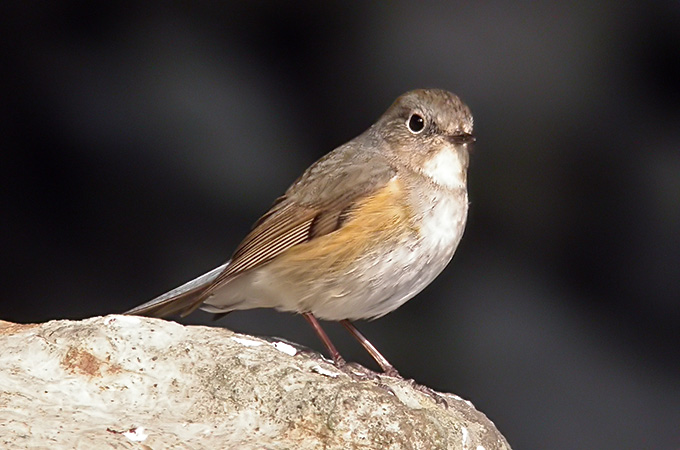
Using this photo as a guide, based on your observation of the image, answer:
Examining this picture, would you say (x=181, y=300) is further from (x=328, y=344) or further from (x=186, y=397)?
(x=186, y=397)

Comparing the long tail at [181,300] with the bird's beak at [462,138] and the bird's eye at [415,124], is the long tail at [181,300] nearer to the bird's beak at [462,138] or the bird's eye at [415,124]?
the bird's eye at [415,124]

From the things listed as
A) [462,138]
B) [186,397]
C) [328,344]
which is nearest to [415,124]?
[462,138]

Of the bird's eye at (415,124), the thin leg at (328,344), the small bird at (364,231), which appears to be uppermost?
the bird's eye at (415,124)

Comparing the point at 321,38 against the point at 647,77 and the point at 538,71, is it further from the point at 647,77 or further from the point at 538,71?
the point at 647,77

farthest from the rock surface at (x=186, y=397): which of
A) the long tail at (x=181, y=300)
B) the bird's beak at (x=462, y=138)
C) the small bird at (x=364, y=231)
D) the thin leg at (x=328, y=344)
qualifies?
the bird's beak at (x=462, y=138)

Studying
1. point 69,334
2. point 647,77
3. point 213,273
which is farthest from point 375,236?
point 647,77

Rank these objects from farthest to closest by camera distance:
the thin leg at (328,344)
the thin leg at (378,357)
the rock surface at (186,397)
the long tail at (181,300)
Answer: the long tail at (181,300), the thin leg at (378,357), the thin leg at (328,344), the rock surface at (186,397)
